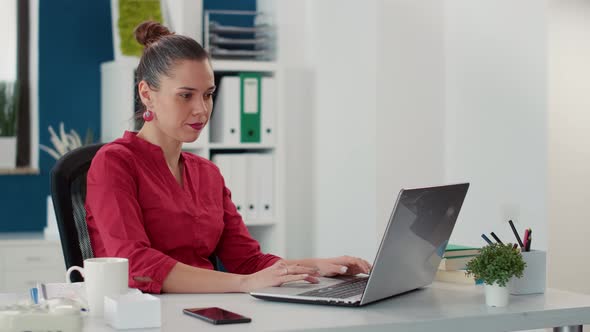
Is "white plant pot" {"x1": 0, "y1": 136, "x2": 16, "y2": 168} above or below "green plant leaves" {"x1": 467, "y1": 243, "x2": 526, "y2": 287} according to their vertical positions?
above

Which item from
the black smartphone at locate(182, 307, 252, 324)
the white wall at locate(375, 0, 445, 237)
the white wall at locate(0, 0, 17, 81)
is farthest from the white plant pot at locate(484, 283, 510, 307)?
the white wall at locate(0, 0, 17, 81)

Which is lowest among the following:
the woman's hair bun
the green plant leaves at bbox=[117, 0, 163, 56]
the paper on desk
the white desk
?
the white desk

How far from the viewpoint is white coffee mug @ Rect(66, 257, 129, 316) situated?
1.51 metres

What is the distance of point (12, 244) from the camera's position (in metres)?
3.67

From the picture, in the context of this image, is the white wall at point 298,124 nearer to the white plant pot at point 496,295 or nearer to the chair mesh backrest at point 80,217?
the chair mesh backrest at point 80,217

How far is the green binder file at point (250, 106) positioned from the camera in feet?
12.6

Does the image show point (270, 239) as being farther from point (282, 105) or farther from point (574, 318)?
point (574, 318)

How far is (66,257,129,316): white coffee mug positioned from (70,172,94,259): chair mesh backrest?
21.7 inches

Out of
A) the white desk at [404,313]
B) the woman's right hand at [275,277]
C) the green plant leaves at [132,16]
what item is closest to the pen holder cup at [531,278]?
the white desk at [404,313]

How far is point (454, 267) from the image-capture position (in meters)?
1.94

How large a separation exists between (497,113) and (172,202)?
1.74 m

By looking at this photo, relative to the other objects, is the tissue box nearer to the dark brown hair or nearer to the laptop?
the laptop

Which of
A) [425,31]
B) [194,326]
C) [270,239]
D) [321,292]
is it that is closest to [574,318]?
[321,292]

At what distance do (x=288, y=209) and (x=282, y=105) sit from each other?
516mm
